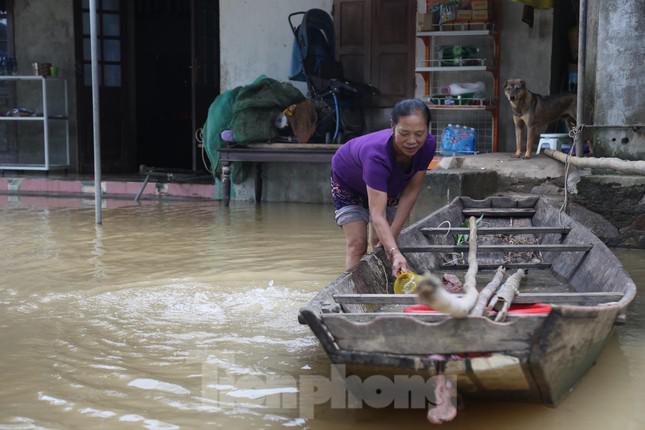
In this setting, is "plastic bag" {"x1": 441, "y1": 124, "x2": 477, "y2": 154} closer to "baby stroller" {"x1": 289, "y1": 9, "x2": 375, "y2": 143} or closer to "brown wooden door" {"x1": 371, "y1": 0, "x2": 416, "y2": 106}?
"brown wooden door" {"x1": 371, "y1": 0, "x2": 416, "y2": 106}

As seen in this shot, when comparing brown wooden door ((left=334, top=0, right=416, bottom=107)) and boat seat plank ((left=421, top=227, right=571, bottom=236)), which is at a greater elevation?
brown wooden door ((left=334, top=0, right=416, bottom=107))

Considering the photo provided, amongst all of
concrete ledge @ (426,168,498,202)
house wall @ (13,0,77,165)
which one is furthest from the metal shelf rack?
concrete ledge @ (426,168,498,202)

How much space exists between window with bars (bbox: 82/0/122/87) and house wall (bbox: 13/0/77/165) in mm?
231

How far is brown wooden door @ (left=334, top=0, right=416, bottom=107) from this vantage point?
9.77 m

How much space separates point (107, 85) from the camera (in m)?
12.2

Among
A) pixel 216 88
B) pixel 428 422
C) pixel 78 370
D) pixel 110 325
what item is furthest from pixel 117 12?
pixel 428 422

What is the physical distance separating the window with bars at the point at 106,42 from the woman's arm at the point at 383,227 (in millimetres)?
9167

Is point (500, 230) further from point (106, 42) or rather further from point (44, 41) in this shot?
point (44, 41)

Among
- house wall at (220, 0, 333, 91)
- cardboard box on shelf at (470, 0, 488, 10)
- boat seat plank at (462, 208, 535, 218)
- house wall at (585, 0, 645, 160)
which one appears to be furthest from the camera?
house wall at (220, 0, 333, 91)

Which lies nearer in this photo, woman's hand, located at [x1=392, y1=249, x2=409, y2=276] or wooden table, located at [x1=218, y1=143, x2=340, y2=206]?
woman's hand, located at [x1=392, y1=249, x2=409, y2=276]

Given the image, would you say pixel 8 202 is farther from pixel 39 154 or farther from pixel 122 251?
pixel 122 251

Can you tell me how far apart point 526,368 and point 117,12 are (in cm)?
1082

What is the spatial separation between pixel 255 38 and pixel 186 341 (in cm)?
729

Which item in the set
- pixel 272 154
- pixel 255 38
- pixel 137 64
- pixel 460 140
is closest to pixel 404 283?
pixel 460 140
